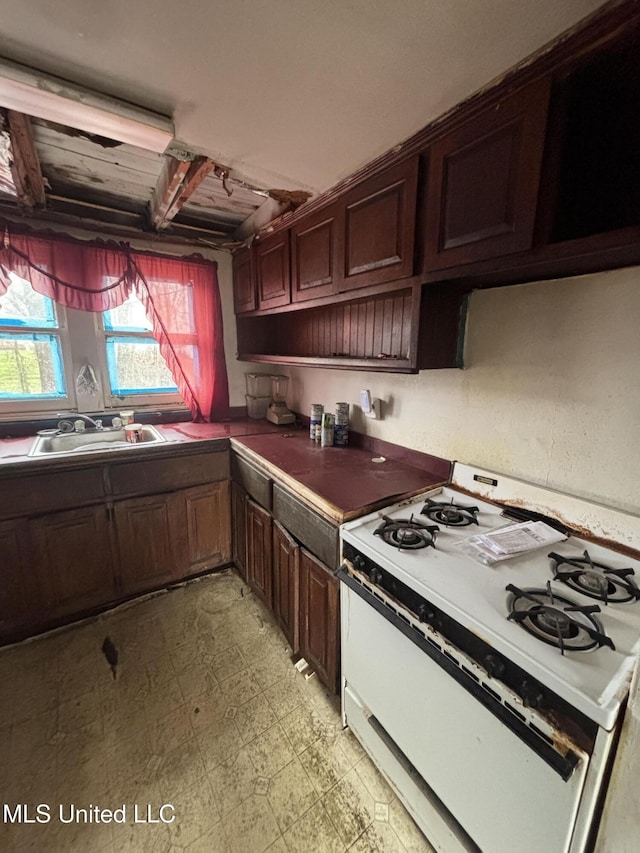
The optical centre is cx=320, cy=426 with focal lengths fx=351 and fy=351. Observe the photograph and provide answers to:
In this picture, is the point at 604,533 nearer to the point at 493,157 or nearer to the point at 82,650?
the point at 493,157

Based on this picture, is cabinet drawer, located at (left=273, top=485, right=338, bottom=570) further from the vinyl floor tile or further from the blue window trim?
the blue window trim

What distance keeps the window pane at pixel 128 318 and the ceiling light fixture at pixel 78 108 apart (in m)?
1.19

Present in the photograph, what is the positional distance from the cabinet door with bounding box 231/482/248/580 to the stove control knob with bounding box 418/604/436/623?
48.9 inches

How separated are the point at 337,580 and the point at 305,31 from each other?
1541 millimetres

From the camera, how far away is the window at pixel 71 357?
204 cm

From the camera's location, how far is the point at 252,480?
6.10ft

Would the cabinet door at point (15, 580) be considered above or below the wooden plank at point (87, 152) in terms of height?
below

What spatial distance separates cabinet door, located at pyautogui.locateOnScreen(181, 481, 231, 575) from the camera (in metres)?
2.06

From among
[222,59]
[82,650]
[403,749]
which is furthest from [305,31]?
[82,650]

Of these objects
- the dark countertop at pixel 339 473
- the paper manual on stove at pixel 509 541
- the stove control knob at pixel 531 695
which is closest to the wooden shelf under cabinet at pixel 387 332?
the dark countertop at pixel 339 473

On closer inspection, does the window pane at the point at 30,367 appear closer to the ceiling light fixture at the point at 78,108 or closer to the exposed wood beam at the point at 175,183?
the exposed wood beam at the point at 175,183

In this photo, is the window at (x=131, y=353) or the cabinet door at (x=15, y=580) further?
the window at (x=131, y=353)

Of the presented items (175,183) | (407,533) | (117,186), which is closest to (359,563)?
(407,533)

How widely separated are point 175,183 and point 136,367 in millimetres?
1229
